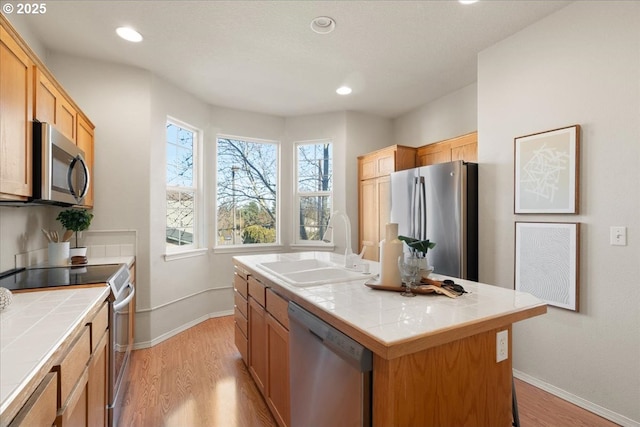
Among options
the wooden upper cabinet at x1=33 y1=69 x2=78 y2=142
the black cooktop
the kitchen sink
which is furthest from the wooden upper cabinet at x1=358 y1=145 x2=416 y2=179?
the wooden upper cabinet at x1=33 y1=69 x2=78 y2=142

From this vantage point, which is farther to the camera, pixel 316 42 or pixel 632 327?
pixel 316 42

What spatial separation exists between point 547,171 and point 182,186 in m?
3.72

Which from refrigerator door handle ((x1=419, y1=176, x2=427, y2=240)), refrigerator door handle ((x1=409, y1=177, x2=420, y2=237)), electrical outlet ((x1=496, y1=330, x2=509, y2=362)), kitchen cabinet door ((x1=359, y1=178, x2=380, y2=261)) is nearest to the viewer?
electrical outlet ((x1=496, y1=330, x2=509, y2=362))

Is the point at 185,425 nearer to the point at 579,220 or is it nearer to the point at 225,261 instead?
the point at 225,261

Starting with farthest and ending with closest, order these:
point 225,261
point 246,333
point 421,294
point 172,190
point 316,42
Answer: point 225,261
point 172,190
point 316,42
point 246,333
point 421,294

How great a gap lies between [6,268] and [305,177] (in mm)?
3388

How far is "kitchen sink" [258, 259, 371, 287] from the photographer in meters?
1.74

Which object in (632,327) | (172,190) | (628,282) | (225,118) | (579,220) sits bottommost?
(632,327)

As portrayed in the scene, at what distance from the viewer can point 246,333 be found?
2.49 metres

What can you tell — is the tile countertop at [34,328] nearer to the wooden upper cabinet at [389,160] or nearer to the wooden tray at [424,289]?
the wooden tray at [424,289]

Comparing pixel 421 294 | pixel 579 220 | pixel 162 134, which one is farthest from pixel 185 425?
pixel 579 220

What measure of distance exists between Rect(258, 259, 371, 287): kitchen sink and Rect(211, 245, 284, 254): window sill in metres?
1.96

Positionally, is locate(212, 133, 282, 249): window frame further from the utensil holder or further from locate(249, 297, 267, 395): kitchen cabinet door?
locate(249, 297, 267, 395): kitchen cabinet door

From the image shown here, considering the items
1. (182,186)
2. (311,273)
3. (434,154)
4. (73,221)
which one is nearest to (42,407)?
(311,273)
